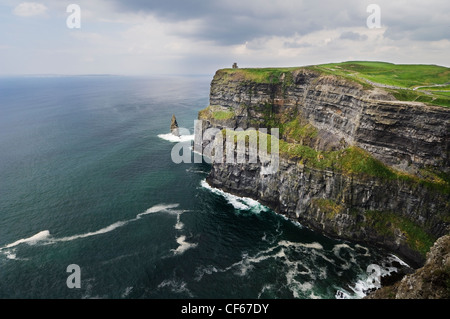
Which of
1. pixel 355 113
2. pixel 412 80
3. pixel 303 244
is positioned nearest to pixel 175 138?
pixel 355 113

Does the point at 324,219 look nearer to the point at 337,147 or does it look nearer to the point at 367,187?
the point at 367,187

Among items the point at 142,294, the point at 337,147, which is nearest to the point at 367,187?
the point at 337,147

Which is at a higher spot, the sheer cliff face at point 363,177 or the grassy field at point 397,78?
the grassy field at point 397,78

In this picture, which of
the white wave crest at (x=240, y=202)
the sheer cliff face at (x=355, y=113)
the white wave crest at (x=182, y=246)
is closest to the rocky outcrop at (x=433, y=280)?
the sheer cliff face at (x=355, y=113)

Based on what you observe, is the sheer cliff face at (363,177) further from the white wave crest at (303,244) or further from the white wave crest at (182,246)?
the white wave crest at (182,246)

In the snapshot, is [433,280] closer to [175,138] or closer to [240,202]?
[240,202]

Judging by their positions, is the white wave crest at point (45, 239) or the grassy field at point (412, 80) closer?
the white wave crest at point (45, 239)

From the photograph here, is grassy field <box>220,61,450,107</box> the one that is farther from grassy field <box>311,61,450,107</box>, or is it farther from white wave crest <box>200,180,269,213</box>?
white wave crest <box>200,180,269,213</box>
